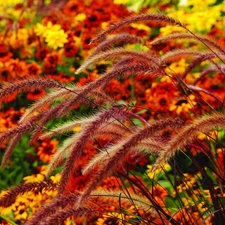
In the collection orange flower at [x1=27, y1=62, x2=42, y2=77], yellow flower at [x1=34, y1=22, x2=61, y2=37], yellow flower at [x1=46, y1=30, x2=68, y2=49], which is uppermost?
yellow flower at [x1=34, y1=22, x2=61, y2=37]

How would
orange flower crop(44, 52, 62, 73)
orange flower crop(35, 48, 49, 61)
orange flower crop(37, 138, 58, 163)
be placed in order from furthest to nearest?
orange flower crop(35, 48, 49, 61) < orange flower crop(44, 52, 62, 73) < orange flower crop(37, 138, 58, 163)

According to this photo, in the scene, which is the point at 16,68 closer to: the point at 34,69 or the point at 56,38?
the point at 34,69

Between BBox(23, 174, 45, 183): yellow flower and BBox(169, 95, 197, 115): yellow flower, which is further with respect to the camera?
BBox(169, 95, 197, 115): yellow flower

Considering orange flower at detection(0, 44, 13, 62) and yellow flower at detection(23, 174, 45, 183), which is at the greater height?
orange flower at detection(0, 44, 13, 62)

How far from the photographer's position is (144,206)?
3131 mm

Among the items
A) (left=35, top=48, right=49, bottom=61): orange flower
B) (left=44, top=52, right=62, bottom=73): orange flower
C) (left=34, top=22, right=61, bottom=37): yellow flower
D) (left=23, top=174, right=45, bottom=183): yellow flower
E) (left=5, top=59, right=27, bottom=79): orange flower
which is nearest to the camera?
(left=23, top=174, right=45, bottom=183): yellow flower

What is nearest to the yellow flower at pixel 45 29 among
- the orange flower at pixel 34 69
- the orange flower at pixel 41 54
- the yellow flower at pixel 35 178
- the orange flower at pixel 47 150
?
the orange flower at pixel 41 54

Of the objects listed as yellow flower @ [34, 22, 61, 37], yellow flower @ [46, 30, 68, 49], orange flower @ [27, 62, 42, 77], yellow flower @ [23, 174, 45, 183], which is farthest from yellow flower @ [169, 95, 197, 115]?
yellow flower @ [34, 22, 61, 37]

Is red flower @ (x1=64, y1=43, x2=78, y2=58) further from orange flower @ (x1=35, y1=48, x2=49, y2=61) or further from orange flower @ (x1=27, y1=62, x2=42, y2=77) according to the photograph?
orange flower @ (x1=27, y1=62, x2=42, y2=77)

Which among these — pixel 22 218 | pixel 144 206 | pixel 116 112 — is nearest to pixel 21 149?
pixel 22 218

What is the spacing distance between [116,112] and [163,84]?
228 centimetres

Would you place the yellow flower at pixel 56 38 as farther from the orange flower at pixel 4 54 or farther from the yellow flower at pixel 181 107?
the yellow flower at pixel 181 107

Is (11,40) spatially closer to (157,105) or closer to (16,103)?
(16,103)

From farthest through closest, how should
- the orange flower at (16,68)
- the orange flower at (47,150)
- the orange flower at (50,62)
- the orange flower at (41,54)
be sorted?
1. the orange flower at (41,54)
2. the orange flower at (50,62)
3. the orange flower at (16,68)
4. the orange flower at (47,150)
